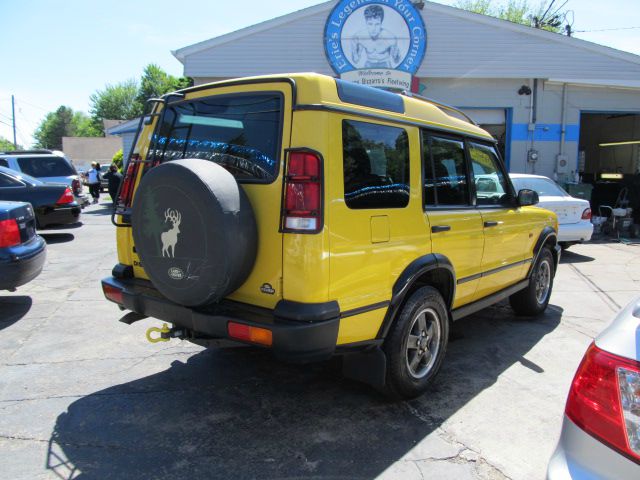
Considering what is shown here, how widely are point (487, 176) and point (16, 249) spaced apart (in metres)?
5.04

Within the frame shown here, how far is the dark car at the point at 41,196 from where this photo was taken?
10000mm

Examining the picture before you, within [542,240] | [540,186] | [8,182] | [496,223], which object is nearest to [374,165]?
[496,223]

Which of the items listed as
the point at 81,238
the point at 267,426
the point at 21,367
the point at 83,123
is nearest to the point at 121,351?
the point at 21,367

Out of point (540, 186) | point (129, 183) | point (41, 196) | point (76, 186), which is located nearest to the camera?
point (129, 183)

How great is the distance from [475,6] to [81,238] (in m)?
40.1

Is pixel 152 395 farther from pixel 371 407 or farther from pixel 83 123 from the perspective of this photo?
pixel 83 123

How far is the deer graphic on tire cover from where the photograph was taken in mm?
2875

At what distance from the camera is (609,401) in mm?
1596

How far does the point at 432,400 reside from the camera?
3.56 metres

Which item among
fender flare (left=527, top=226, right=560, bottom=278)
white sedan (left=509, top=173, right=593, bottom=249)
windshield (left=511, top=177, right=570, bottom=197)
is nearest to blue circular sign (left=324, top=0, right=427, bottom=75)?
windshield (left=511, top=177, right=570, bottom=197)

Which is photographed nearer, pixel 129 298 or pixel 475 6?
pixel 129 298

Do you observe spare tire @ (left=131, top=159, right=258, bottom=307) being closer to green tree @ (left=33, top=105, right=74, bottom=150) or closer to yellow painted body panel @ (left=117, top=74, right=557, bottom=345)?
yellow painted body panel @ (left=117, top=74, right=557, bottom=345)

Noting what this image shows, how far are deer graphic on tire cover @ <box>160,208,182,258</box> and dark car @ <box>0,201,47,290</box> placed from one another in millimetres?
3266

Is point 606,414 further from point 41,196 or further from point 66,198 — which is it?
point 66,198
